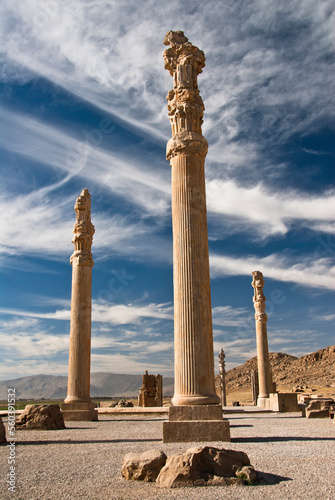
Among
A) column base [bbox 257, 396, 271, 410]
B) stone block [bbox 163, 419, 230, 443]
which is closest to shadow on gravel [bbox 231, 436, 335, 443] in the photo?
stone block [bbox 163, 419, 230, 443]

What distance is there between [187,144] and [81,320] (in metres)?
8.90

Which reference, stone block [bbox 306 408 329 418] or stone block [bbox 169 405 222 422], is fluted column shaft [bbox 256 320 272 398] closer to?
stone block [bbox 306 408 329 418]

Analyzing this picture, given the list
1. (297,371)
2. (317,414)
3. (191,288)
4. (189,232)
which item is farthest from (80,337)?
(297,371)

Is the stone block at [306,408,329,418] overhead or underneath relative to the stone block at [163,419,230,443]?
underneath

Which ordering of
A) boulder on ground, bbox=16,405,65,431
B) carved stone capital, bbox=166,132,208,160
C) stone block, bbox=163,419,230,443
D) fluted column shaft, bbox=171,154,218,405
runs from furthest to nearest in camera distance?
boulder on ground, bbox=16,405,65,431 < carved stone capital, bbox=166,132,208,160 < fluted column shaft, bbox=171,154,218,405 < stone block, bbox=163,419,230,443

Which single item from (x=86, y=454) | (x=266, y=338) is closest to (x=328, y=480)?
(x=86, y=454)

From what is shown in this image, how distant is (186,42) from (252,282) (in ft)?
59.6

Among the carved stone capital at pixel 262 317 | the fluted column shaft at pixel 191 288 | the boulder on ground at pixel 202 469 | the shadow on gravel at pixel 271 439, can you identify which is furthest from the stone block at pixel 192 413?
the carved stone capital at pixel 262 317

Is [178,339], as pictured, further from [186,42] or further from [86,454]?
[186,42]

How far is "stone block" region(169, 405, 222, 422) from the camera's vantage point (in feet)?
29.1

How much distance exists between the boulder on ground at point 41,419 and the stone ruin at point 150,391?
53.8 ft

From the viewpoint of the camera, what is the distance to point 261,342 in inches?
1024

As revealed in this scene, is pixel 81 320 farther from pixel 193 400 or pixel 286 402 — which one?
pixel 286 402

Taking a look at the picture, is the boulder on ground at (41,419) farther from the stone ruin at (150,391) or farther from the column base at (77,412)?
the stone ruin at (150,391)
